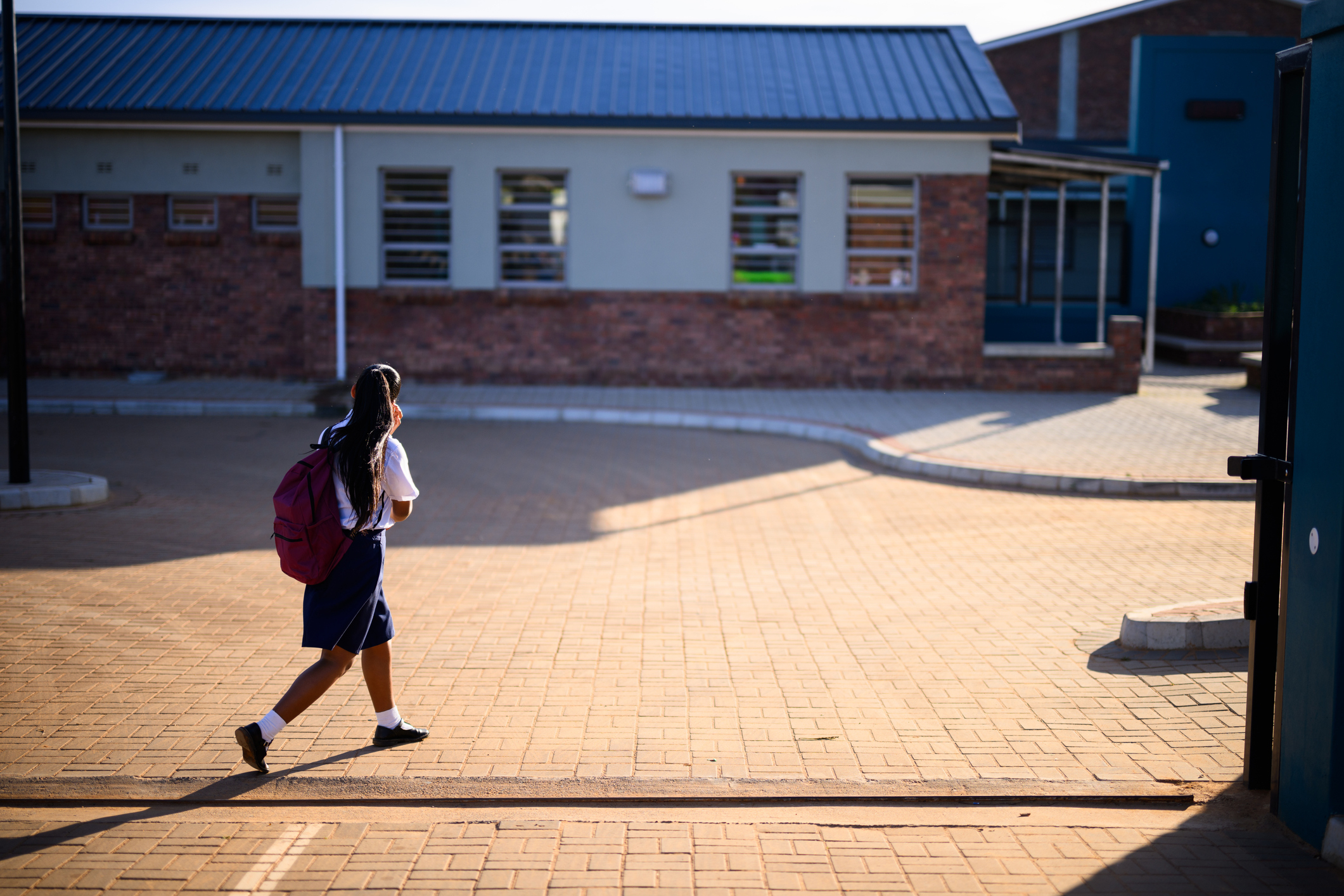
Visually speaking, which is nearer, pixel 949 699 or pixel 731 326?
pixel 949 699

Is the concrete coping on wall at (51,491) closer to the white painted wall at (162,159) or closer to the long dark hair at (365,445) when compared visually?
the long dark hair at (365,445)

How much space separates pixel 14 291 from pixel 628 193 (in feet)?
31.4

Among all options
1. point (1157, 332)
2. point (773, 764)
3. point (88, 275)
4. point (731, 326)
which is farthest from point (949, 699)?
point (1157, 332)

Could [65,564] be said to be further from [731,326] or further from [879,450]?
[731,326]

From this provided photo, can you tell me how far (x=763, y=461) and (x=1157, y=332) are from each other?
15321 mm

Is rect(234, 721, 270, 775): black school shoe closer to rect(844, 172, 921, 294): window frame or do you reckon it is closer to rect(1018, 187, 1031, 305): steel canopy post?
rect(844, 172, 921, 294): window frame

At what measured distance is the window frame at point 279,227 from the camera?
712 inches

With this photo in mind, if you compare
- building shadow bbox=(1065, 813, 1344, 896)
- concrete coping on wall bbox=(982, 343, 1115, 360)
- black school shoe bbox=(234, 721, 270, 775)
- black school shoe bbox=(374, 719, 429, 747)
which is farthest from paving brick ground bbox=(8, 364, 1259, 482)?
black school shoe bbox=(234, 721, 270, 775)

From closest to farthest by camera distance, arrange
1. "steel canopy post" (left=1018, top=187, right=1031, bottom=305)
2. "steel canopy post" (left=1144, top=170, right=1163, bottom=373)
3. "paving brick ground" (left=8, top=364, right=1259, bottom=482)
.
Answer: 1. "paving brick ground" (left=8, top=364, right=1259, bottom=482)
2. "steel canopy post" (left=1144, top=170, right=1163, bottom=373)
3. "steel canopy post" (left=1018, top=187, right=1031, bottom=305)

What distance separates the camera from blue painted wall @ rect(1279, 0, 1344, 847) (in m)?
4.19

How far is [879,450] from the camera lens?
42.9 ft

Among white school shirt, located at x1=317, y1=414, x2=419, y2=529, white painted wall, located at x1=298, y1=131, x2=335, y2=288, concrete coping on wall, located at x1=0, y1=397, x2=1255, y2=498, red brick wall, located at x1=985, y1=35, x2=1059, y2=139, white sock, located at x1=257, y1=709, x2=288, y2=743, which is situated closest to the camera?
white sock, located at x1=257, y1=709, x2=288, y2=743

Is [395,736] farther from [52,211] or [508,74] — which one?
[52,211]

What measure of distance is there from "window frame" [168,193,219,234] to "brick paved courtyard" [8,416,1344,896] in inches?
321
